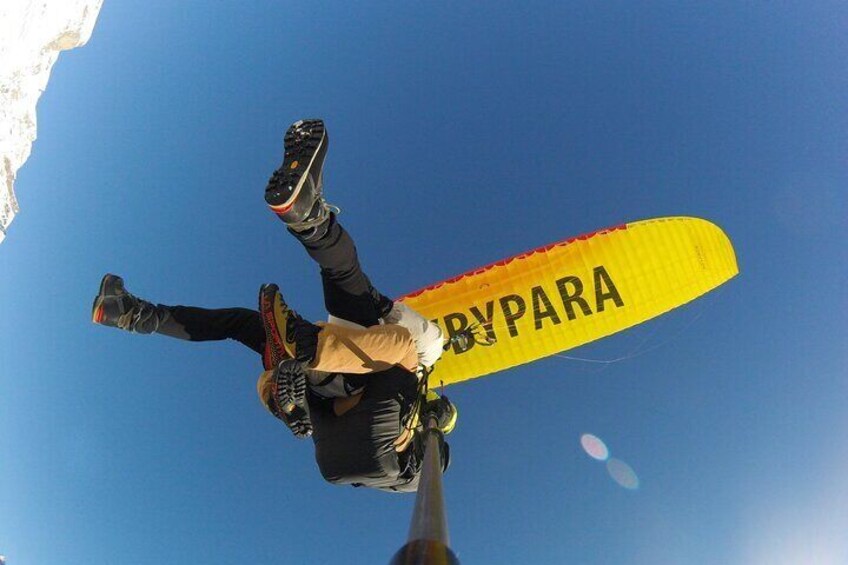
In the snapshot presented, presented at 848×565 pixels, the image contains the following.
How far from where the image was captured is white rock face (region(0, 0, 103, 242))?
706 inches

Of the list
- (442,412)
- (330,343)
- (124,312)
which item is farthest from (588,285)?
(124,312)

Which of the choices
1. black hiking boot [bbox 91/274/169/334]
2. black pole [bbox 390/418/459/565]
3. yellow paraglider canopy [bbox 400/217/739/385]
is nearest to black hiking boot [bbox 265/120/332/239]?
black pole [bbox 390/418/459/565]

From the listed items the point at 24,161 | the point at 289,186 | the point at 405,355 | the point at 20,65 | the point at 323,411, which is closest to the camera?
the point at 289,186

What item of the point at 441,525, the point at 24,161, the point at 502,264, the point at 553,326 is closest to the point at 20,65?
the point at 24,161

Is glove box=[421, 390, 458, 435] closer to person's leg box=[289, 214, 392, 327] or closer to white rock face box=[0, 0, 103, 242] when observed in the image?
person's leg box=[289, 214, 392, 327]

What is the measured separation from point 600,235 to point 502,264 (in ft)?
6.50

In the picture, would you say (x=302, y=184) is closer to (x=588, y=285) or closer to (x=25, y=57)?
(x=588, y=285)

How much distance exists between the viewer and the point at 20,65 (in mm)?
20516

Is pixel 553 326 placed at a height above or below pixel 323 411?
above

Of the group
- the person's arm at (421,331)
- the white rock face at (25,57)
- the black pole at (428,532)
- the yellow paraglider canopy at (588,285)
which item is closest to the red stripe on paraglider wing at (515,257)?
the yellow paraglider canopy at (588,285)

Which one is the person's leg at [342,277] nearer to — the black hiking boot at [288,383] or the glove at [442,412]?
the black hiking boot at [288,383]

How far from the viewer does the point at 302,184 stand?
3.46 metres

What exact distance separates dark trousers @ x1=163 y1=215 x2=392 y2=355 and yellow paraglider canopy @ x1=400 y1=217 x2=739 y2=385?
206 inches

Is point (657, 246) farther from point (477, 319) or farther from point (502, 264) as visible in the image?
point (477, 319)
